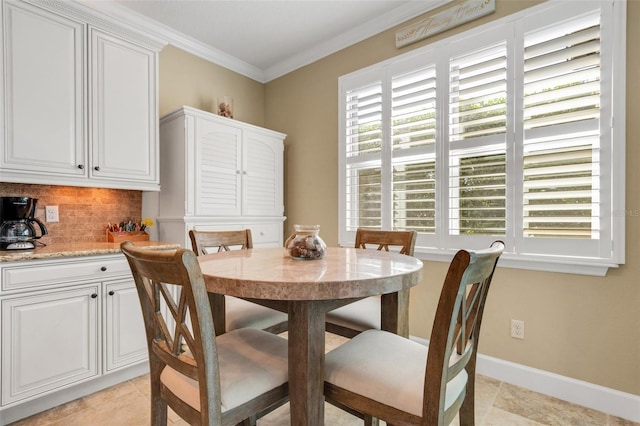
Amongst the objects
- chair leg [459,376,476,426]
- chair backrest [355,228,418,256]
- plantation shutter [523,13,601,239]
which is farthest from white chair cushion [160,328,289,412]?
plantation shutter [523,13,601,239]

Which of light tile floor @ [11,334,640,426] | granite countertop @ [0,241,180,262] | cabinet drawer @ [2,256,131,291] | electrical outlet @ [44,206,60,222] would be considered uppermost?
electrical outlet @ [44,206,60,222]

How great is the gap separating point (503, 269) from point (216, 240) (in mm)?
1945

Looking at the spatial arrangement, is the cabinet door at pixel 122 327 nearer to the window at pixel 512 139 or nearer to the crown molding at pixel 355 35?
the window at pixel 512 139

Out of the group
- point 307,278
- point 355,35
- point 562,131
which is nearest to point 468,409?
point 307,278

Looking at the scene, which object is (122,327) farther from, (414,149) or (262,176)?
(414,149)

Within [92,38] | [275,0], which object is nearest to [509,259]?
[275,0]

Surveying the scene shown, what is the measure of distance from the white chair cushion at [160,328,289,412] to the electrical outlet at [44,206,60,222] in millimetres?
1894

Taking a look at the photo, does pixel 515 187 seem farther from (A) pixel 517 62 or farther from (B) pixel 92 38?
(B) pixel 92 38

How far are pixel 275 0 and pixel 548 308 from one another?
9.69 ft

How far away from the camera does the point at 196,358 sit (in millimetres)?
932

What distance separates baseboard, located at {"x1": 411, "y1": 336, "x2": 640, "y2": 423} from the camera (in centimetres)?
181

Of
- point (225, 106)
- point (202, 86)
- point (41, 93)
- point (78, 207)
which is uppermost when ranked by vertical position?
point (202, 86)

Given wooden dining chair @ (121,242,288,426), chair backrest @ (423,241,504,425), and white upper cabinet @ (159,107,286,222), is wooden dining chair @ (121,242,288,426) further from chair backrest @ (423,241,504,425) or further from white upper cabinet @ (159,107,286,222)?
white upper cabinet @ (159,107,286,222)

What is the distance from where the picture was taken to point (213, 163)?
Result: 9.30 feet
